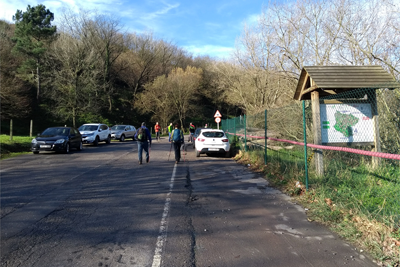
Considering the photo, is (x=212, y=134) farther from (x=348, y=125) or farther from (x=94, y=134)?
(x=94, y=134)

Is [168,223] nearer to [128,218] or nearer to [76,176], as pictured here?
[128,218]

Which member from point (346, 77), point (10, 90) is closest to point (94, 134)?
point (10, 90)

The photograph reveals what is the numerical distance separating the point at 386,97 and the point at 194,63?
61.5 meters

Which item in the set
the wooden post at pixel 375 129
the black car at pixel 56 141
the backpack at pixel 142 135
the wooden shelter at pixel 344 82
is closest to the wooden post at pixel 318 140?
the wooden shelter at pixel 344 82

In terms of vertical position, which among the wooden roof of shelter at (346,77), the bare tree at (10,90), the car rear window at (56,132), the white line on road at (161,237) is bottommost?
the white line on road at (161,237)

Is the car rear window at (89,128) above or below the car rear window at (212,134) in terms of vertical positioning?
above

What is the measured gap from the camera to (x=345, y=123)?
24.5 feet

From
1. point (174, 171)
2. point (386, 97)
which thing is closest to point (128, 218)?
point (174, 171)

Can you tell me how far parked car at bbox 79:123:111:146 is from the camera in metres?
22.1

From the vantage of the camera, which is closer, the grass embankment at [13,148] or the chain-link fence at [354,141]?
the chain-link fence at [354,141]

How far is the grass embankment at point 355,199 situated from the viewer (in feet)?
13.7

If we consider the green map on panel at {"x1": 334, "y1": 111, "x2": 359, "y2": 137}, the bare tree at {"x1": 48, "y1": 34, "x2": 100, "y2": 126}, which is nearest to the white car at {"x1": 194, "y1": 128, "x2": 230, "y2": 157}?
the green map on panel at {"x1": 334, "y1": 111, "x2": 359, "y2": 137}

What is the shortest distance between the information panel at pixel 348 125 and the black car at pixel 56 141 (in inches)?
534

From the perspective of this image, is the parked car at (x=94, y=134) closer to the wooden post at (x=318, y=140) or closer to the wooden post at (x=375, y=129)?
the wooden post at (x=318, y=140)
